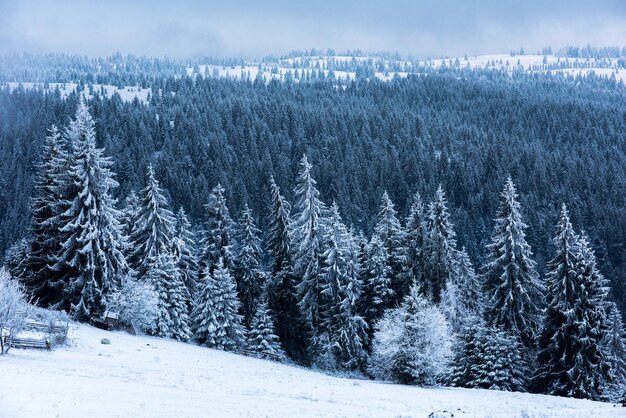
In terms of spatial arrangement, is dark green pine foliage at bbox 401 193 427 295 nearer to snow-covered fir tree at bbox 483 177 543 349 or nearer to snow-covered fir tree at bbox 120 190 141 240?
snow-covered fir tree at bbox 483 177 543 349

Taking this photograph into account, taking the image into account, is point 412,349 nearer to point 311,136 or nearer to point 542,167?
point 542,167

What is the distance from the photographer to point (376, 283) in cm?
4809

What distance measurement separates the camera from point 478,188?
148125 mm

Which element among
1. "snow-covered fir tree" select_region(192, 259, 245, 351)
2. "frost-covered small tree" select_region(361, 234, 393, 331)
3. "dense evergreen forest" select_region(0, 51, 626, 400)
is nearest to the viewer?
"dense evergreen forest" select_region(0, 51, 626, 400)

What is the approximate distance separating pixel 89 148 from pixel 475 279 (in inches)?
1322

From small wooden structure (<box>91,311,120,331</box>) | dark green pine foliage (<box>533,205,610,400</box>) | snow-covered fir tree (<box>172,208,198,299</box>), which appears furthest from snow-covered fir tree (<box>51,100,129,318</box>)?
dark green pine foliage (<box>533,205,610,400</box>)

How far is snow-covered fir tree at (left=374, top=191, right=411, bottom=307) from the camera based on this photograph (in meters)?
48.3

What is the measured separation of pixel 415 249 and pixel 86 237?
81.4 ft

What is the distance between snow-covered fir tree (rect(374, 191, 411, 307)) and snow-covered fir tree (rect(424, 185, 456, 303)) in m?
2.77

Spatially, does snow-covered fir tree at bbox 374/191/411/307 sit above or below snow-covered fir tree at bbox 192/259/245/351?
above

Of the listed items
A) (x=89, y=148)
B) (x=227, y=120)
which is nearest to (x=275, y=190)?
(x=89, y=148)

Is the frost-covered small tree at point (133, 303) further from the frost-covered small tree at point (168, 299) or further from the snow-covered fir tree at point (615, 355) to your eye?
the snow-covered fir tree at point (615, 355)

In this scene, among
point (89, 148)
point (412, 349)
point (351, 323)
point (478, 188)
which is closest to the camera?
point (412, 349)

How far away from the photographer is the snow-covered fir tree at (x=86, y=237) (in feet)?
125
